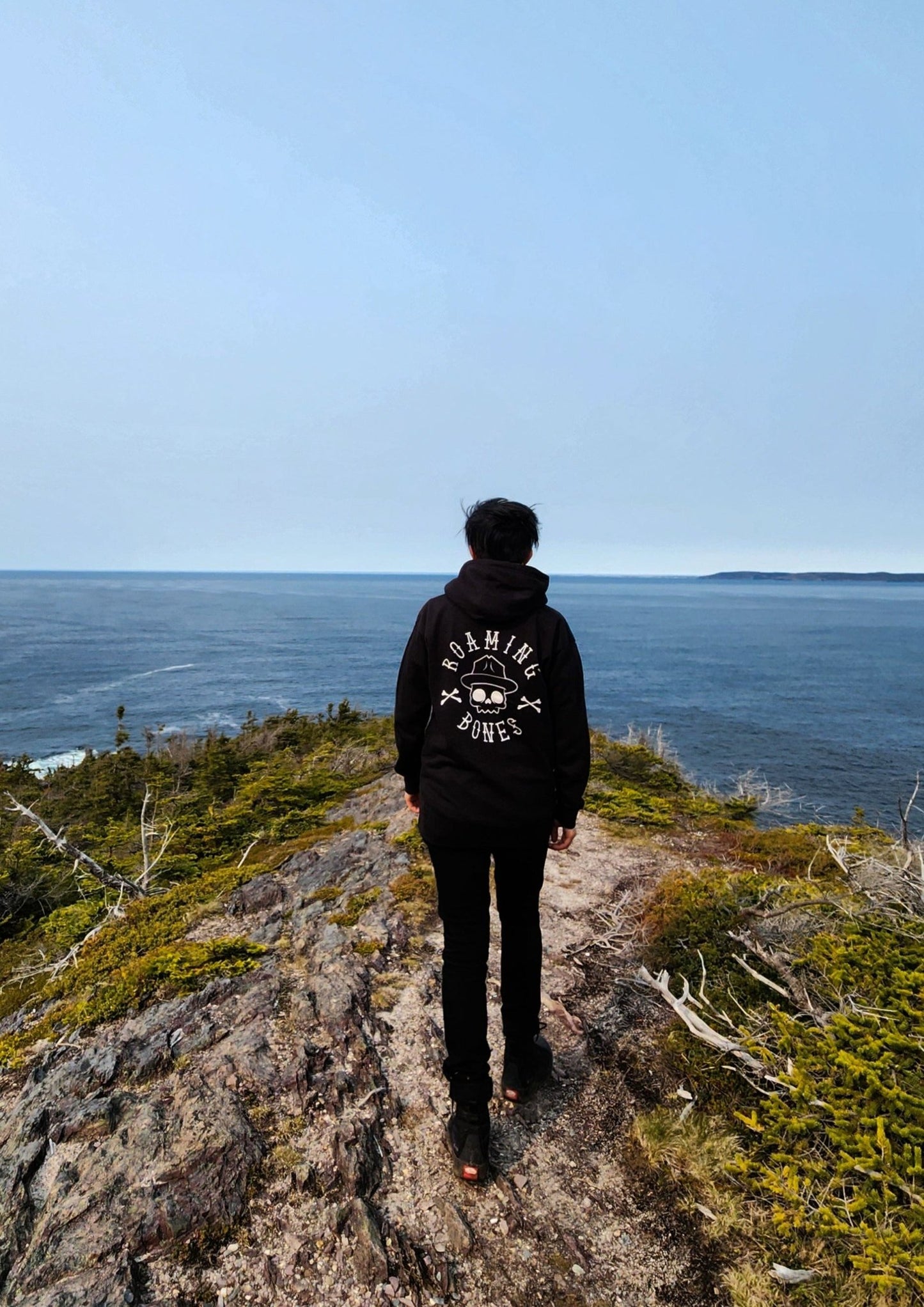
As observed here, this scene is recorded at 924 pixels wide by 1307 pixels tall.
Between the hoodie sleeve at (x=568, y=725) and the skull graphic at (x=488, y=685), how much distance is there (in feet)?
0.79

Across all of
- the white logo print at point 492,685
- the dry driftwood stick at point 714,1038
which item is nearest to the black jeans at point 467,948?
the white logo print at point 492,685

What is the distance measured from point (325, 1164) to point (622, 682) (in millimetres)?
42149

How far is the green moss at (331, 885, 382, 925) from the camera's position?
558 cm

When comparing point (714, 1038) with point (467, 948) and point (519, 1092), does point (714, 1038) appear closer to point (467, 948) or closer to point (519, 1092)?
point (519, 1092)

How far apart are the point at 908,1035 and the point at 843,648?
6977cm

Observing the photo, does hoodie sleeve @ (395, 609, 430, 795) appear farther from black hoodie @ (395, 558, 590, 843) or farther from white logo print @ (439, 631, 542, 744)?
white logo print @ (439, 631, 542, 744)

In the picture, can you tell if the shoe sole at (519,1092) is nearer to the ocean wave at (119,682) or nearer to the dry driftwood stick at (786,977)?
the dry driftwood stick at (786,977)

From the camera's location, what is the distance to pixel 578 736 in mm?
3104

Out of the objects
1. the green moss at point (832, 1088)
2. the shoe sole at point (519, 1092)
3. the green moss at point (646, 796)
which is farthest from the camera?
the green moss at point (646, 796)

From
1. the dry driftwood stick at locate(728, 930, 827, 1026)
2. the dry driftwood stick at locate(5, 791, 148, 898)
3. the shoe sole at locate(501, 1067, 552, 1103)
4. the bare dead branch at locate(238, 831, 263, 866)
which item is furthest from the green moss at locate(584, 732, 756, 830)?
the dry driftwood stick at locate(5, 791, 148, 898)

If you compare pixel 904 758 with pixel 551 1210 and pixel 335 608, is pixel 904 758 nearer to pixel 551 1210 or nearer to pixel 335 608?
pixel 551 1210

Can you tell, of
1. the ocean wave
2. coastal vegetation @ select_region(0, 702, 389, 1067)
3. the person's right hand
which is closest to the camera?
the person's right hand

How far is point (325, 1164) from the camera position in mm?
3125

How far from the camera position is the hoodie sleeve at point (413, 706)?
313 cm
